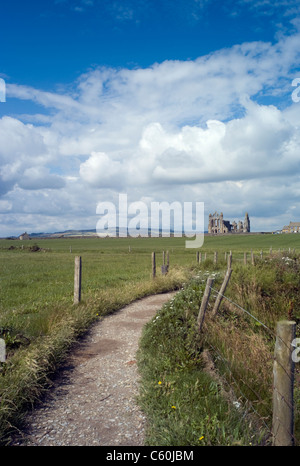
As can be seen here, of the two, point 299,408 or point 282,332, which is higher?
point 282,332

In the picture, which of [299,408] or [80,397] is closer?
[299,408]

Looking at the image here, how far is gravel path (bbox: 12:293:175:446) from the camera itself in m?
4.03

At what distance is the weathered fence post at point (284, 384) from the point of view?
3.03 metres

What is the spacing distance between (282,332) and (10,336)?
5500mm

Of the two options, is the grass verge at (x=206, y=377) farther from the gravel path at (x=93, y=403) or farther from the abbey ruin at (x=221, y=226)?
the abbey ruin at (x=221, y=226)

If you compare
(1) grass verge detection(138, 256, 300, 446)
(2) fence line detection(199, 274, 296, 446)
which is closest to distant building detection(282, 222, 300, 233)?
(1) grass verge detection(138, 256, 300, 446)

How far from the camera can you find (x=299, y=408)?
4535 millimetres

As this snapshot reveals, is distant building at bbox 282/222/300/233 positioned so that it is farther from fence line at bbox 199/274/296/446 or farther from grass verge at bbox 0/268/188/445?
fence line at bbox 199/274/296/446

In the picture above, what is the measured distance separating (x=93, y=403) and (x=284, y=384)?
117 inches

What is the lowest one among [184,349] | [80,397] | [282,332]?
[80,397]

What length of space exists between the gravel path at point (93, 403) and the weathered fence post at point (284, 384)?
1632mm

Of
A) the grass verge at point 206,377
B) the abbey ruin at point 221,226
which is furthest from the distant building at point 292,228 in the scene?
the grass verge at point 206,377

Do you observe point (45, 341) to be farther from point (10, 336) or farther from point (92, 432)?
point (92, 432)

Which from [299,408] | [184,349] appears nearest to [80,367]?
[184,349]
